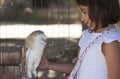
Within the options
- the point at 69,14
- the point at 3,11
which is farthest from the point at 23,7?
the point at 69,14

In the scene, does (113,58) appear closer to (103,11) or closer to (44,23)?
(103,11)

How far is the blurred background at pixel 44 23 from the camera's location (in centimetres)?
473

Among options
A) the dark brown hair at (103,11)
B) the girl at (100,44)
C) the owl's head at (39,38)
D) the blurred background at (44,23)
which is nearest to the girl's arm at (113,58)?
the girl at (100,44)

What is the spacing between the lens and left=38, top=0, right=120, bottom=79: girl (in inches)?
79.3

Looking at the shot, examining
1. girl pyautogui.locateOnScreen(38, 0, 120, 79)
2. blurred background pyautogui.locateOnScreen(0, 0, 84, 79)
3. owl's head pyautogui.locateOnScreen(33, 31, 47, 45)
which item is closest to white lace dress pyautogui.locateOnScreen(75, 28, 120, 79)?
girl pyautogui.locateOnScreen(38, 0, 120, 79)

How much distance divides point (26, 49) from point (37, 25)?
2539mm

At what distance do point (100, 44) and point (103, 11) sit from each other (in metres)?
0.16

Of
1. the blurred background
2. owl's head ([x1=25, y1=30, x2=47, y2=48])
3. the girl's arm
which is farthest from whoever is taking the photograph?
the blurred background

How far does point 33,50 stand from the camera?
2.19 metres

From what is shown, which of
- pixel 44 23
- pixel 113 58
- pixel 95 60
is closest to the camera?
pixel 113 58

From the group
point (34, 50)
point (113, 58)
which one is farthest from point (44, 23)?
point (113, 58)

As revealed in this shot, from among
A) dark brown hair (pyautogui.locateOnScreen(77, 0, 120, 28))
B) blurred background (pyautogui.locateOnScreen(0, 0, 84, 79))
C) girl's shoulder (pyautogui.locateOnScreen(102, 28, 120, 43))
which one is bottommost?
blurred background (pyautogui.locateOnScreen(0, 0, 84, 79))

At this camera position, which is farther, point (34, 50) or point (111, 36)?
point (34, 50)

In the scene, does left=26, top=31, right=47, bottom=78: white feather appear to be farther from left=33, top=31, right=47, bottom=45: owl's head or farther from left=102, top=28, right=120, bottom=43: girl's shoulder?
left=102, top=28, right=120, bottom=43: girl's shoulder
